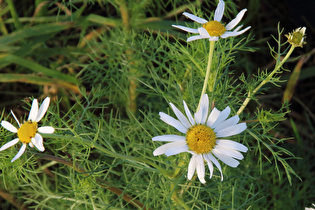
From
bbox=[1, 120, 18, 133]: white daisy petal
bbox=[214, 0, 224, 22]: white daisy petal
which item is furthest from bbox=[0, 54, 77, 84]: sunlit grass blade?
bbox=[214, 0, 224, 22]: white daisy petal

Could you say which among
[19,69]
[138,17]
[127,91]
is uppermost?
[138,17]

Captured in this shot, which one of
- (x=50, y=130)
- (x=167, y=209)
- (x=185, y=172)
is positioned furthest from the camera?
(x=167, y=209)

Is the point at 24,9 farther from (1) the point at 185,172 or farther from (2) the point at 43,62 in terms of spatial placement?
(1) the point at 185,172

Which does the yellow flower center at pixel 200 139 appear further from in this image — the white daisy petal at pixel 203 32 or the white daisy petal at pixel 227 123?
the white daisy petal at pixel 203 32

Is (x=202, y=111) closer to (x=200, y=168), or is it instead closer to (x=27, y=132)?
(x=200, y=168)

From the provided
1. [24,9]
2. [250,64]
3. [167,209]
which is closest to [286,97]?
[250,64]

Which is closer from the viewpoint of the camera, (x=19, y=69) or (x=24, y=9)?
(x=19, y=69)
